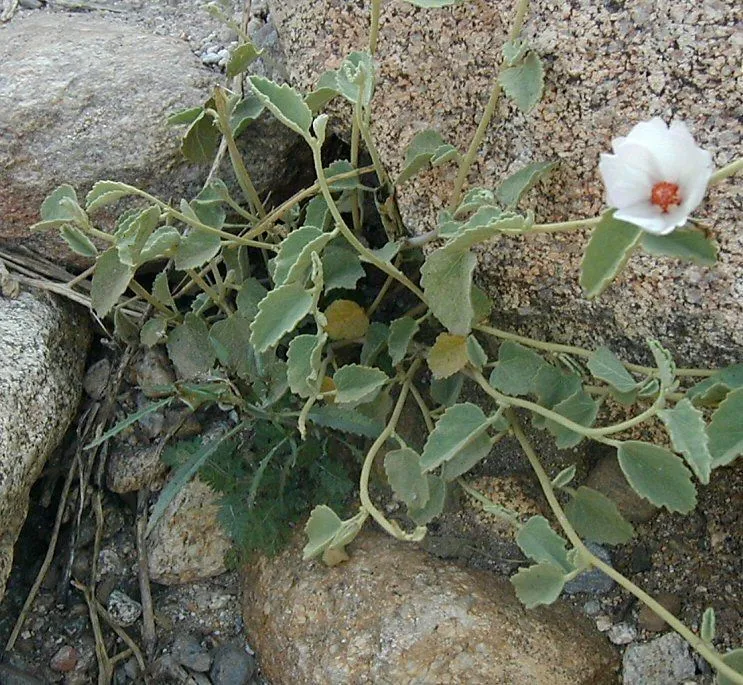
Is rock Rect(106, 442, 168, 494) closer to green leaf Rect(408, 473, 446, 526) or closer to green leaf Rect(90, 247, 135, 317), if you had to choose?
green leaf Rect(90, 247, 135, 317)

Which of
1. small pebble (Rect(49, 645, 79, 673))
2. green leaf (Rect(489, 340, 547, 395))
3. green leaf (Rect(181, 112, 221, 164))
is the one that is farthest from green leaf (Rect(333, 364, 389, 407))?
small pebble (Rect(49, 645, 79, 673))

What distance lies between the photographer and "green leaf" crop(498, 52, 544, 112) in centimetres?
119

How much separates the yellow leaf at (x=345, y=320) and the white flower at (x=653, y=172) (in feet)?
2.05

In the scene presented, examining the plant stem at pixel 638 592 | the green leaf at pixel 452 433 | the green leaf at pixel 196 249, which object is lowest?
the plant stem at pixel 638 592

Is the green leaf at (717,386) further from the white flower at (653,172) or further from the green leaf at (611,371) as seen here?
the white flower at (653,172)

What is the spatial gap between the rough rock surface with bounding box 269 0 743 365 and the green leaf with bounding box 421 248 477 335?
0.18 m

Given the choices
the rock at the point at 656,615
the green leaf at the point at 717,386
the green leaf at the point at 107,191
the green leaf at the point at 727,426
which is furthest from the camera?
the rock at the point at 656,615

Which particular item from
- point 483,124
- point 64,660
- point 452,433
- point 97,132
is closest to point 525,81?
point 483,124

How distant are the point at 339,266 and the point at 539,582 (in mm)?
539

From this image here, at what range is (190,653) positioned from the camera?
5.04 ft

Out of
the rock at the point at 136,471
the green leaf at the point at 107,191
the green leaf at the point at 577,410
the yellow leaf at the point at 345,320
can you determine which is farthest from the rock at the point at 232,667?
the green leaf at the point at 107,191

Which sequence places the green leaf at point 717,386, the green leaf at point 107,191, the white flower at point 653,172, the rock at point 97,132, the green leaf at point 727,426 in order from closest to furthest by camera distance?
the white flower at point 653,172 → the green leaf at point 727,426 → the green leaf at point 717,386 → the green leaf at point 107,191 → the rock at point 97,132

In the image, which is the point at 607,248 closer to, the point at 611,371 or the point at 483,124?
the point at 611,371

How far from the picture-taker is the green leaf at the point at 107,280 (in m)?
1.36
